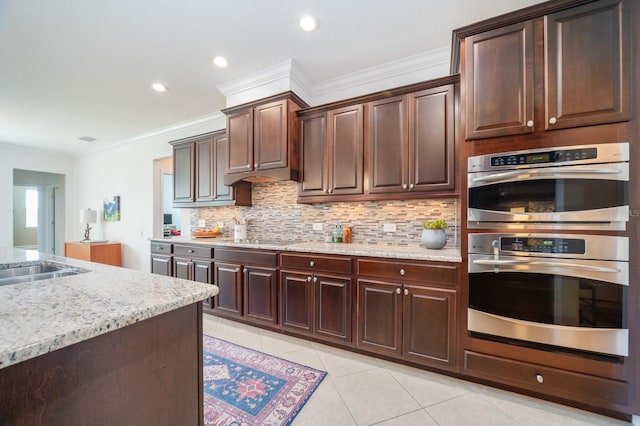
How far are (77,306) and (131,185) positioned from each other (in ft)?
17.5

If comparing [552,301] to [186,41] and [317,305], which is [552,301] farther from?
[186,41]

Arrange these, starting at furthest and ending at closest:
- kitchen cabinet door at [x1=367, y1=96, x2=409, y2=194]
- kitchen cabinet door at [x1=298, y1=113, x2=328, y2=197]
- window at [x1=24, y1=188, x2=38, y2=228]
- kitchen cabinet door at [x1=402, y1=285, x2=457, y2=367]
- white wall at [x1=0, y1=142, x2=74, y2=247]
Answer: window at [x1=24, y1=188, x2=38, y2=228]
white wall at [x1=0, y1=142, x2=74, y2=247]
kitchen cabinet door at [x1=298, y1=113, x2=328, y2=197]
kitchen cabinet door at [x1=367, y1=96, x2=409, y2=194]
kitchen cabinet door at [x1=402, y1=285, x2=457, y2=367]

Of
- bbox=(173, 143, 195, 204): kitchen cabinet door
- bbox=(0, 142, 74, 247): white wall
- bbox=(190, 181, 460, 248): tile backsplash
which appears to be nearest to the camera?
bbox=(190, 181, 460, 248): tile backsplash

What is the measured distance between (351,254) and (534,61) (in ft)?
6.05

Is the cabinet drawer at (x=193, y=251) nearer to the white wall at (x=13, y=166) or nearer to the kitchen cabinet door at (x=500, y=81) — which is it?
the kitchen cabinet door at (x=500, y=81)

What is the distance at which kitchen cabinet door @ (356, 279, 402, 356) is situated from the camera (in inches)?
84.3

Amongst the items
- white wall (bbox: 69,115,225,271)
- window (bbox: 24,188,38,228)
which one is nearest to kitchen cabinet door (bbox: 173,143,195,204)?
white wall (bbox: 69,115,225,271)

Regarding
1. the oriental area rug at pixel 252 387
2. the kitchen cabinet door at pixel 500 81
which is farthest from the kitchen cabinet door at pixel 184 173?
the kitchen cabinet door at pixel 500 81

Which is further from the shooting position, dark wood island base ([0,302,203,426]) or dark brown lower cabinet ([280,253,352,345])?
dark brown lower cabinet ([280,253,352,345])

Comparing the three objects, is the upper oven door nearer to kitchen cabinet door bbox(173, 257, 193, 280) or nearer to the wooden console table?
kitchen cabinet door bbox(173, 257, 193, 280)

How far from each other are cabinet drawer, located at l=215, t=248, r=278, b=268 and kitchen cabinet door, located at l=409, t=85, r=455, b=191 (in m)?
1.50

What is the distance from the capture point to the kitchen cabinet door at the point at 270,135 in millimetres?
2906

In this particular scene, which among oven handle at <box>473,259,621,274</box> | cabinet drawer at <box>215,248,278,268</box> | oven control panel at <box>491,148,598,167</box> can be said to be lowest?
cabinet drawer at <box>215,248,278,268</box>

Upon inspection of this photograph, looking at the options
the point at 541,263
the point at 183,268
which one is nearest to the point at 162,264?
the point at 183,268
